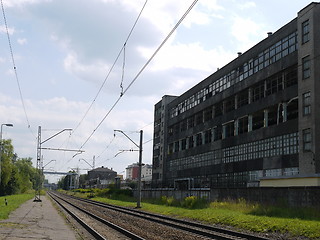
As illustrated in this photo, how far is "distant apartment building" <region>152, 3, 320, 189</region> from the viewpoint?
132 feet

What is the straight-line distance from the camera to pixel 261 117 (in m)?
50.3

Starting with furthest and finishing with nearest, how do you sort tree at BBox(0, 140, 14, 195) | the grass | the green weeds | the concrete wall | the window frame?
tree at BBox(0, 140, 14, 195) → the window frame → the green weeds → the grass → the concrete wall

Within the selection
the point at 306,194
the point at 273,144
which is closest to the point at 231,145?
the point at 273,144

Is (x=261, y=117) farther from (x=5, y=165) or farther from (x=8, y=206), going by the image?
(x=5, y=165)

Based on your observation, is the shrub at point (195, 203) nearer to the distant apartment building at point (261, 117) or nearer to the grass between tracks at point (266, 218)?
the grass between tracks at point (266, 218)

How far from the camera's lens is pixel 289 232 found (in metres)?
19.8

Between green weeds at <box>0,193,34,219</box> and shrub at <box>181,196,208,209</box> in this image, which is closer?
green weeds at <box>0,193,34,219</box>

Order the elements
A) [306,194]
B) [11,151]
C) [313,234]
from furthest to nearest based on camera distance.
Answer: [11,151], [306,194], [313,234]

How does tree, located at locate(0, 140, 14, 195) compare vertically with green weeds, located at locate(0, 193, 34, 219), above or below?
above

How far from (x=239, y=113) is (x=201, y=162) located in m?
14.5

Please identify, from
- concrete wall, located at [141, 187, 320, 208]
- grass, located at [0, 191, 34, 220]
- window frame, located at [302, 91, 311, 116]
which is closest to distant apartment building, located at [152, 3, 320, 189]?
window frame, located at [302, 91, 311, 116]

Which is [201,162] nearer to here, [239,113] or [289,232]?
[239,113]

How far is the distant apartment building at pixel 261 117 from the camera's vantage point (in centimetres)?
4031

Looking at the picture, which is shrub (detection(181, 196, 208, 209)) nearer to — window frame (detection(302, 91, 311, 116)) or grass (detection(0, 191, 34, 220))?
window frame (detection(302, 91, 311, 116))
